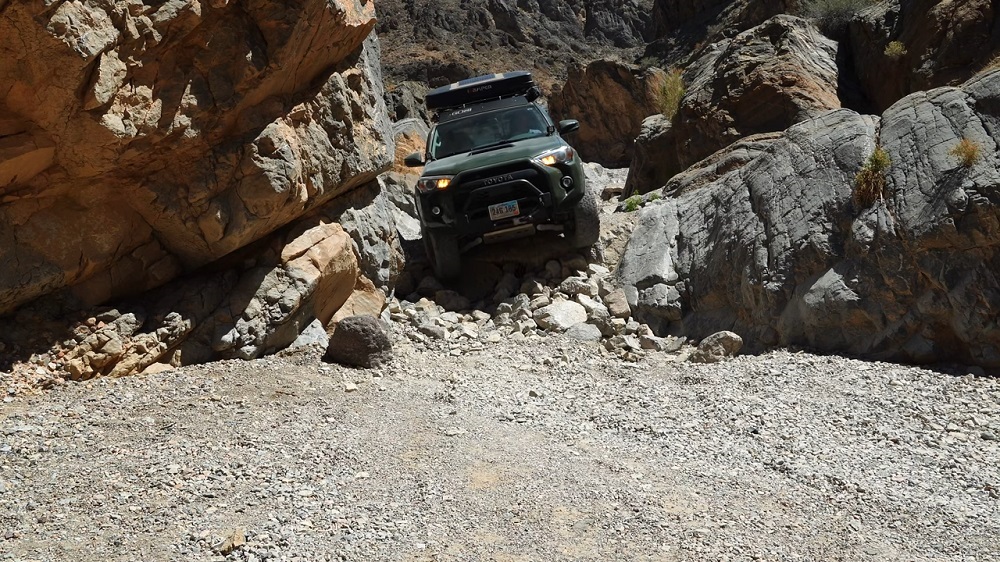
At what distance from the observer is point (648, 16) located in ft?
234

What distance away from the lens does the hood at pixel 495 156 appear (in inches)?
398

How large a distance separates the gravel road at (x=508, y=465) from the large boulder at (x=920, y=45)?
828 cm

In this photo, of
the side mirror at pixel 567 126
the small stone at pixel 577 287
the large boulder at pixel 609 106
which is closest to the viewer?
the small stone at pixel 577 287

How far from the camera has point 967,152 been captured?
24.1 feet

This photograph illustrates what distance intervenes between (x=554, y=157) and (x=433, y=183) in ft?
4.79

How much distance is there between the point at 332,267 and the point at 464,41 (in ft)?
149

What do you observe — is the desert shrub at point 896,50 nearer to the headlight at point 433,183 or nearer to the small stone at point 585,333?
the small stone at point 585,333

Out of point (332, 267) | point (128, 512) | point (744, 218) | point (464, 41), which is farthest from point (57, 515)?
point (464, 41)

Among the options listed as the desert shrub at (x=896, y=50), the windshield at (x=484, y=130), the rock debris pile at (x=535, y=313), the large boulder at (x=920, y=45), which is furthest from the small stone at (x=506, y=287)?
the desert shrub at (x=896, y=50)

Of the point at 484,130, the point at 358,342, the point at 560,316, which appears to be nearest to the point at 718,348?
the point at 560,316

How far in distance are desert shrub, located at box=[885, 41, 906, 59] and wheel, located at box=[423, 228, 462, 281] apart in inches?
344

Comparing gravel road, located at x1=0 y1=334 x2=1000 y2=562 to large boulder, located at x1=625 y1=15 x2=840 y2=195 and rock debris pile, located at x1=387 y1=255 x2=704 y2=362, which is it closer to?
rock debris pile, located at x1=387 y1=255 x2=704 y2=362

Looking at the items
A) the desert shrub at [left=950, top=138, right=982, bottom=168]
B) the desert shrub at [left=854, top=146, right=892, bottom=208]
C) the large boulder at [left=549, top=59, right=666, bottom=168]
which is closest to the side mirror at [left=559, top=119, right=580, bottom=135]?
the desert shrub at [left=854, top=146, right=892, bottom=208]

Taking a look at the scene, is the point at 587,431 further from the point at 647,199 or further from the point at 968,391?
the point at 647,199
